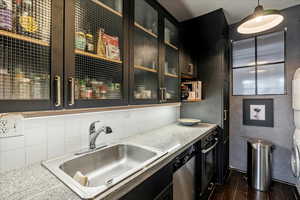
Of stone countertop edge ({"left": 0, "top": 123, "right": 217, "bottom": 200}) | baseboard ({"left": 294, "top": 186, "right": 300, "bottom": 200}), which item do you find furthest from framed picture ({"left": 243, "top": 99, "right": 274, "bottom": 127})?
stone countertop edge ({"left": 0, "top": 123, "right": 217, "bottom": 200})

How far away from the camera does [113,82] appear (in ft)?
3.55

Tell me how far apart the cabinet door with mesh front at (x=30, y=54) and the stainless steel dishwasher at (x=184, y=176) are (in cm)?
99

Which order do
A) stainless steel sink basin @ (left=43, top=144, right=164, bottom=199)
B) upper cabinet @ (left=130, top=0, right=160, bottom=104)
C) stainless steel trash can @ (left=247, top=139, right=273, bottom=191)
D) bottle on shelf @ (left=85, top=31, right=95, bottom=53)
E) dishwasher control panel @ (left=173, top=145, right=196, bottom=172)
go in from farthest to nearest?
stainless steel trash can @ (left=247, top=139, right=273, bottom=191) < upper cabinet @ (left=130, top=0, right=160, bottom=104) < dishwasher control panel @ (left=173, top=145, right=196, bottom=172) < bottle on shelf @ (left=85, top=31, right=95, bottom=53) < stainless steel sink basin @ (left=43, top=144, right=164, bottom=199)

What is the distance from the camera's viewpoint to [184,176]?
1.24 meters

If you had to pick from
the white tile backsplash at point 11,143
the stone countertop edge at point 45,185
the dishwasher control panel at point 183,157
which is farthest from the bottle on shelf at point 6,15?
the dishwasher control panel at point 183,157

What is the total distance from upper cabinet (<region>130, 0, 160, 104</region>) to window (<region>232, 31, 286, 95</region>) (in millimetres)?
1818

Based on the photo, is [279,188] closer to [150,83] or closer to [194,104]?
[194,104]

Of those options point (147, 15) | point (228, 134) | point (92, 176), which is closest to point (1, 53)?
point (92, 176)

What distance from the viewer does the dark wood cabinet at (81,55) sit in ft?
Result: 2.12

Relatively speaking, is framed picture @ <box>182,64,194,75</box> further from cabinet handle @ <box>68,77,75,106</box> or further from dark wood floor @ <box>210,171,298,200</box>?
dark wood floor @ <box>210,171,298,200</box>

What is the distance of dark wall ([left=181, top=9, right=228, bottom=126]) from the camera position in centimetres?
208

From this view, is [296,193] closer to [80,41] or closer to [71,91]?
[71,91]

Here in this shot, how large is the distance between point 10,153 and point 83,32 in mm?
845

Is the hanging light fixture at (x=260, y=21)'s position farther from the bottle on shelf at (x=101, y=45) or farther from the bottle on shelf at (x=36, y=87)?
the bottle on shelf at (x=36, y=87)
